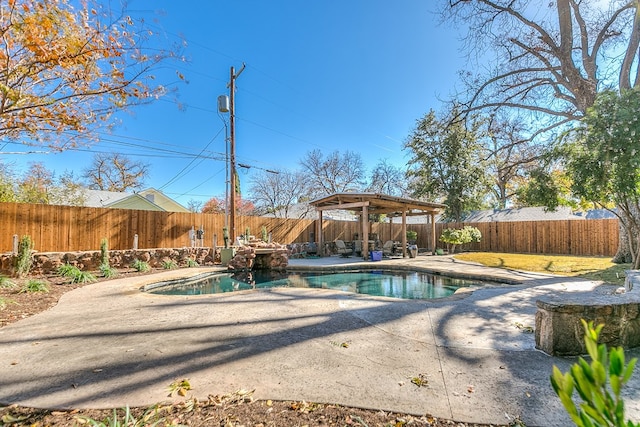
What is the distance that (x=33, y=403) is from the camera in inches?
81.3

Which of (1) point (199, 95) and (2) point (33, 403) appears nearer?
(2) point (33, 403)

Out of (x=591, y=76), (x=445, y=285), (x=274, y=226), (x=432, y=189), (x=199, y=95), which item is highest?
(x=199, y=95)

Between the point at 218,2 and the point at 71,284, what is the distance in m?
8.61

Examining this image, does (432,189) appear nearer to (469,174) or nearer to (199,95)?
(469,174)

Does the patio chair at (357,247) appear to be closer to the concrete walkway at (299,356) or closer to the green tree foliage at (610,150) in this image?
the green tree foliage at (610,150)

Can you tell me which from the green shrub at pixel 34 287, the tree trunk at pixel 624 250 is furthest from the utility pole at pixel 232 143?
the tree trunk at pixel 624 250

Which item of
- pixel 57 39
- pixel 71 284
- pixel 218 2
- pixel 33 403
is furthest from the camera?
pixel 218 2

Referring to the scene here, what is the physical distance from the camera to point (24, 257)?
22.3 ft

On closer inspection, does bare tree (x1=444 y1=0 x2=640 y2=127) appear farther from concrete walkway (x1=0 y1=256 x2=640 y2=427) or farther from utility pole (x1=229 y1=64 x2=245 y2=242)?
utility pole (x1=229 y1=64 x2=245 y2=242)

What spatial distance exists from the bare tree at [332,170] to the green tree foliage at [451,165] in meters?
5.82

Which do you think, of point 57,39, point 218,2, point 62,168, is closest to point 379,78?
point 218,2

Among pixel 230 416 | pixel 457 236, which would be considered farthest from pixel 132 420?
pixel 457 236

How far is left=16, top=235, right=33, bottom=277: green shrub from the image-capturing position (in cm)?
662

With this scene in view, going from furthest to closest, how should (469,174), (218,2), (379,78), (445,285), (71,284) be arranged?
(469,174) < (379,78) < (218,2) < (445,285) < (71,284)
